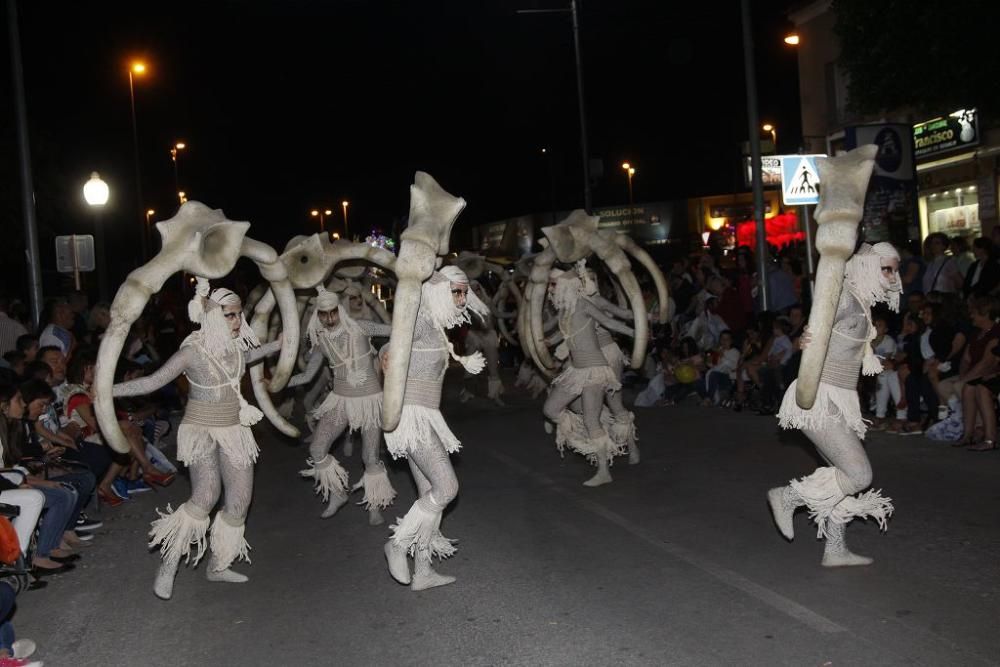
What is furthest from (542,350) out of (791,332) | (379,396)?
(791,332)

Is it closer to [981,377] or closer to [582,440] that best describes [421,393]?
[582,440]

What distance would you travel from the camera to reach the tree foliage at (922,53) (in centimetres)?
1244

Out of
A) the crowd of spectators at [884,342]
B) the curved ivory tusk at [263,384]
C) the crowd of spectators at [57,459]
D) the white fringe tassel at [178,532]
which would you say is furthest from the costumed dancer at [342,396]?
the crowd of spectators at [884,342]

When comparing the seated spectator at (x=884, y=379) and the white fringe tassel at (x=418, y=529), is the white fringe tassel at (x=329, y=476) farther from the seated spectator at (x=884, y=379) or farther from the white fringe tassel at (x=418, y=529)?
the seated spectator at (x=884, y=379)

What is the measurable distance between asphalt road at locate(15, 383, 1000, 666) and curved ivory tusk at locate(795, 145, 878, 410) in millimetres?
1271

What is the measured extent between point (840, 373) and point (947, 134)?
2073 cm

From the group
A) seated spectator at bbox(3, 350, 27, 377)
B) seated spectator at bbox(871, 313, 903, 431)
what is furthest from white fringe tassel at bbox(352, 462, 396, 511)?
seated spectator at bbox(871, 313, 903, 431)

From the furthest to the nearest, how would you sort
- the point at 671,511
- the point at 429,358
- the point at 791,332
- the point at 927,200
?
the point at 927,200, the point at 791,332, the point at 671,511, the point at 429,358

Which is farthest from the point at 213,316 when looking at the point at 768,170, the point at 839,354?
the point at 768,170

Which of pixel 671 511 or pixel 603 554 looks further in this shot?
pixel 671 511

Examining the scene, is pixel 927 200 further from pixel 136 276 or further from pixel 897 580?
pixel 136 276

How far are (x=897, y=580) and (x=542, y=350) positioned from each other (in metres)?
4.26

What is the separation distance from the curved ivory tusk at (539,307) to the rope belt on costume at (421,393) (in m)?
2.94

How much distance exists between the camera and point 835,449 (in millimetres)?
6465
